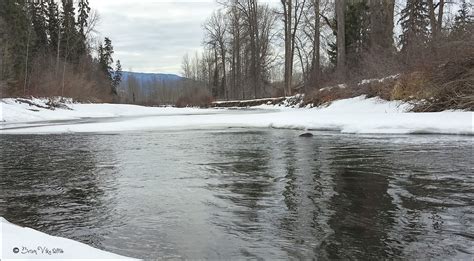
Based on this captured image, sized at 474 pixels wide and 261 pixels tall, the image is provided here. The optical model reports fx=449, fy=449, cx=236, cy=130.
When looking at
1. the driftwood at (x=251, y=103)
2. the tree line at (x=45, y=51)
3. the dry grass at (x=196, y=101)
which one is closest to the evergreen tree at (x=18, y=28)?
the tree line at (x=45, y=51)

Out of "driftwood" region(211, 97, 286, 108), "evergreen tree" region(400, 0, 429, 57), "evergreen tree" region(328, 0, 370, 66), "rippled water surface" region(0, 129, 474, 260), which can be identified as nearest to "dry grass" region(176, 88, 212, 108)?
"driftwood" region(211, 97, 286, 108)

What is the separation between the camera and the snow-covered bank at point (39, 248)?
254 centimetres

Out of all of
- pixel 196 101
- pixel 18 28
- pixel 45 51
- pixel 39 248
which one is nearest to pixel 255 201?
pixel 39 248

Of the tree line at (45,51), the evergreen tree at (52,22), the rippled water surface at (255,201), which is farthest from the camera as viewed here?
the evergreen tree at (52,22)

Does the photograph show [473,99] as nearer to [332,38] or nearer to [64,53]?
[332,38]

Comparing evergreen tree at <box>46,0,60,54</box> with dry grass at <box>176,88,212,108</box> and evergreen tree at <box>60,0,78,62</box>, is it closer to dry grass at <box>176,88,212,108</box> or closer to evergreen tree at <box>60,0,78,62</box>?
evergreen tree at <box>60,0,78,62</box>

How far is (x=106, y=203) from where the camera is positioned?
14.6 ft

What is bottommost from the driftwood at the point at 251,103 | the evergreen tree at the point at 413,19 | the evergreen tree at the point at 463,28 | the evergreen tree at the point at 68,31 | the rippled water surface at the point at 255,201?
the rippled water surface at the point at 255,201

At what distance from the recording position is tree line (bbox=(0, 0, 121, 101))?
108 ft

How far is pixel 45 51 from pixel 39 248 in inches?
2197

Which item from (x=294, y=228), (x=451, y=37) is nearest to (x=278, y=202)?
(x=294, y=228)

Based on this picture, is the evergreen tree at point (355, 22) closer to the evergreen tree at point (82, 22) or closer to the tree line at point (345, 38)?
the tree line at point (345, 38)

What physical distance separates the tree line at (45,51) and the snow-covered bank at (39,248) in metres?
27.8

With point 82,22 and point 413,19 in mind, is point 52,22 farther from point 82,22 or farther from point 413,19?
point 413,19
